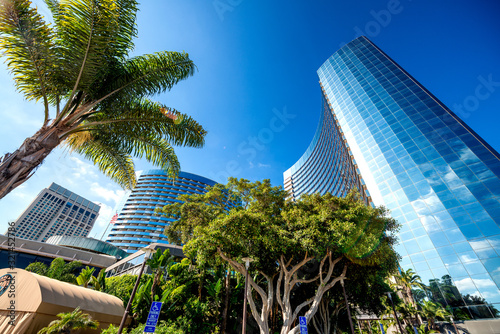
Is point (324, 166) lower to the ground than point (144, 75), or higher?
higher

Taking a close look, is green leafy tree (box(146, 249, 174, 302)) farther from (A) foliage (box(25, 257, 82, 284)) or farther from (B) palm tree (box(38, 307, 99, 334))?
(A) foliage (box(25, 257, 82, 284))

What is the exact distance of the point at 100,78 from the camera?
18.5 feet

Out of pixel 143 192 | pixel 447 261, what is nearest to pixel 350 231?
pixel 447 261

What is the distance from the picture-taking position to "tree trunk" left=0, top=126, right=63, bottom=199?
3.80m

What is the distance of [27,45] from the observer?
451 cm

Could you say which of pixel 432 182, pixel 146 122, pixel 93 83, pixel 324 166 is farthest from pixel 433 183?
pixel 324 166

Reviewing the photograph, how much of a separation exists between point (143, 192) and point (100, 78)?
334 ft

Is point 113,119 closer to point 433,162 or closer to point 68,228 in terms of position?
point 433,162

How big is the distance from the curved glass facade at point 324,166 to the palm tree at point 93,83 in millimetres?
49378

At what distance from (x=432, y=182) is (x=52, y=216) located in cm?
17278

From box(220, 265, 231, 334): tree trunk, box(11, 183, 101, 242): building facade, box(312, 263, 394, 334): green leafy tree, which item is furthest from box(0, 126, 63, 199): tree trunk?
box(11, 183, 101, 242): building facade

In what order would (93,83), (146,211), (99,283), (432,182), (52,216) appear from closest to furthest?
1. (93,83)
2. (99,283)
3. (432,182)
4. (146,211)
5. (52,216)

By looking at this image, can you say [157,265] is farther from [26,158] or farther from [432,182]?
[432,182]

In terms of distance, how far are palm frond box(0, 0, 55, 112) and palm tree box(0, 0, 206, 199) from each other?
2 cm
